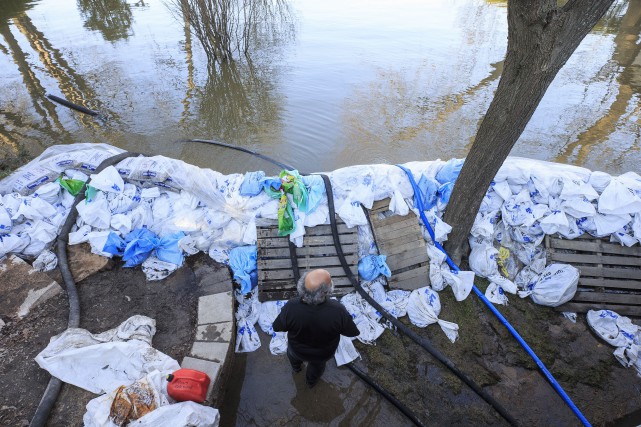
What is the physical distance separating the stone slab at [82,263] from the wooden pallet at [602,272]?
18.6 feet

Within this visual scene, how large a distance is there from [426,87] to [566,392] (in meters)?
7.89

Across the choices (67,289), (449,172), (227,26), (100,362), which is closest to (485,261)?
(449,172)

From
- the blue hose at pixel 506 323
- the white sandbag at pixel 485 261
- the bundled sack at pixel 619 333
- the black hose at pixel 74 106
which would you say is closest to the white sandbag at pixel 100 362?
the blue hose at pixel 506 323

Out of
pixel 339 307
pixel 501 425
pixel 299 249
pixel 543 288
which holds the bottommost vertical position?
pixel 501 425

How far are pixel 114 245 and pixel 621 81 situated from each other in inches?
519

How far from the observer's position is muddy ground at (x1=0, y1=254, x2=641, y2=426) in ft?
10.3

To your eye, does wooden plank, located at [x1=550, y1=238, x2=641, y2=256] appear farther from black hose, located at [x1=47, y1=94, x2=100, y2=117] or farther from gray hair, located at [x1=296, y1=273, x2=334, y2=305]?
black hose, located at [x1=47, y1=94, x2=100, y2=117]

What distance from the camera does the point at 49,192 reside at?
177 inches

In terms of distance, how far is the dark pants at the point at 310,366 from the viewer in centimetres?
305

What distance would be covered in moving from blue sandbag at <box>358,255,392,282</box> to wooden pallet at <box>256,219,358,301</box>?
0.10 m

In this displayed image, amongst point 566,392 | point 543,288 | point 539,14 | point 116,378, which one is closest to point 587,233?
point 543,288

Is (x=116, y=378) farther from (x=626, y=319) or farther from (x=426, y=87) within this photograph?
(x=426, y=87)

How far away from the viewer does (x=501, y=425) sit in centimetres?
315

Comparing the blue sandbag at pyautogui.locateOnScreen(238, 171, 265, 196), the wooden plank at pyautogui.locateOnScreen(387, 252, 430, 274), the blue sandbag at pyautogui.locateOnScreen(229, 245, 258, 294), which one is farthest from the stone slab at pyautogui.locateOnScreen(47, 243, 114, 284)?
the wooden plank at pyautogui.locateOnScreen(387, 252, 430, 274)
